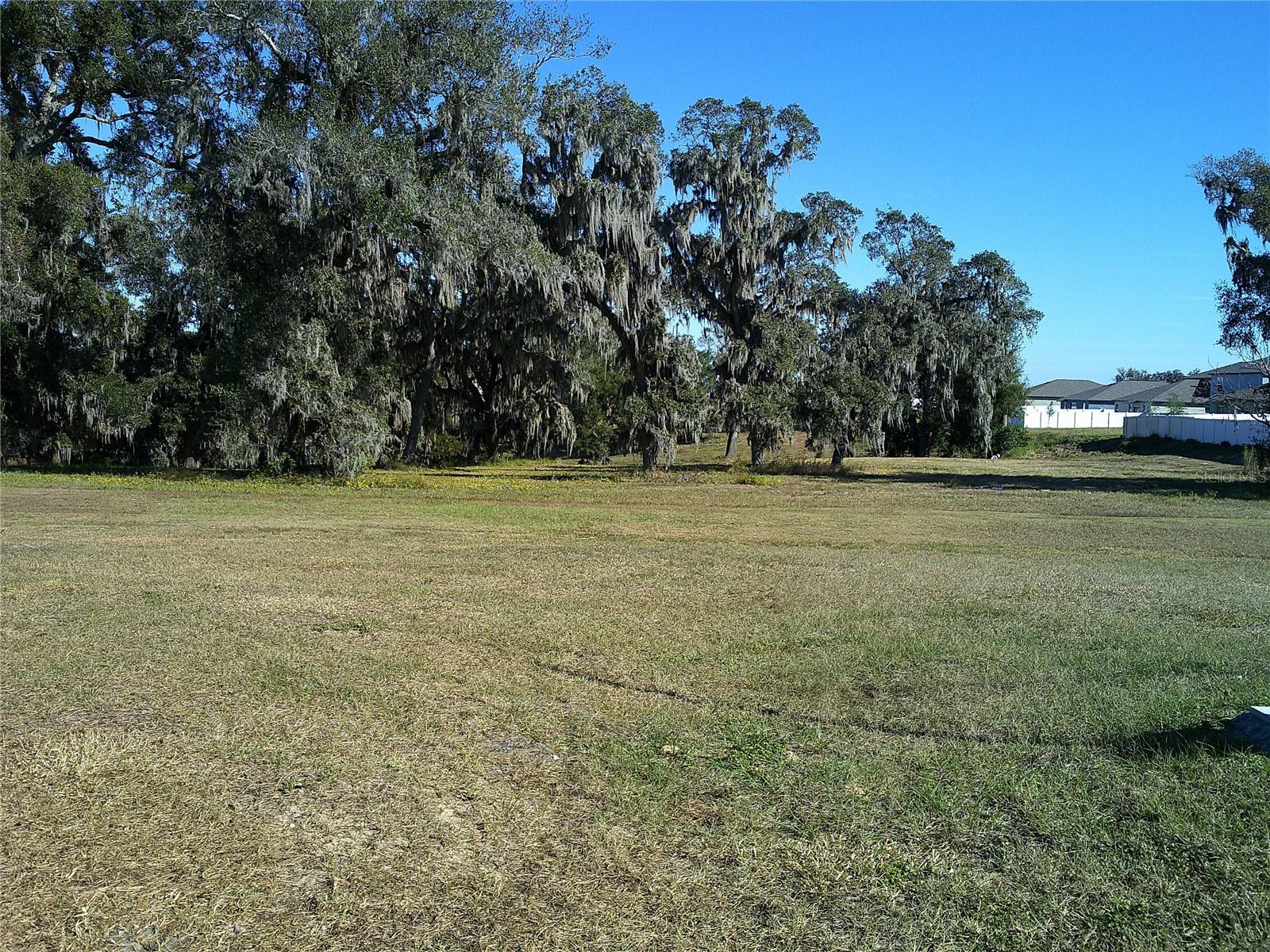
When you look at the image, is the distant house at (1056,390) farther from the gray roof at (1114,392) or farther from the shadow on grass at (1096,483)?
the shadow on grass at (1096,483)

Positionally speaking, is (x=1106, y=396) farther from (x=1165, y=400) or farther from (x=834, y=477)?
(x=834, y=477)

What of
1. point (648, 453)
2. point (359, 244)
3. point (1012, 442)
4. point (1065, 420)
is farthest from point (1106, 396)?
point (359, 244)

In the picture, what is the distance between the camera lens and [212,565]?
9.66 meters

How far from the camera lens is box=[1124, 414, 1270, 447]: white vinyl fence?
42375mm

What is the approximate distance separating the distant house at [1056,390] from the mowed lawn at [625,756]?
80474 millimetres

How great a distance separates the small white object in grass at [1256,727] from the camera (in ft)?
14.8

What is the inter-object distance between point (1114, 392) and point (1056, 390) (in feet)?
24.1

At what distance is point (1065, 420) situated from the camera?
212 feet

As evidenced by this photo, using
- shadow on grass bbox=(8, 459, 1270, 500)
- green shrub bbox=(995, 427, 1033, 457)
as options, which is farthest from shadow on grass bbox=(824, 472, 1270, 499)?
green shrub bbox=(995, 427, 1033, 457)

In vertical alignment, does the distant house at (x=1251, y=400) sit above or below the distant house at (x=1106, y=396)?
below

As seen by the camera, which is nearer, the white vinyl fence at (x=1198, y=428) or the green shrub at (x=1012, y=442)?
the white vinyl fence at (x=1198, y=428)

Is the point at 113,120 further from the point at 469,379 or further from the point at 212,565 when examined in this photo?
the point at 212,565

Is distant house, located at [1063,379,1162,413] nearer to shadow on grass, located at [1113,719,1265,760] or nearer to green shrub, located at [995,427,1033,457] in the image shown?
green shrub, located at [995,427,1033,457]

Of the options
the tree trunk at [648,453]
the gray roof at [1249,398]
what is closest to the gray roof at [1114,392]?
the gray roof at [1249,398]
